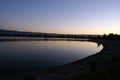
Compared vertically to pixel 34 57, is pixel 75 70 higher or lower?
higher

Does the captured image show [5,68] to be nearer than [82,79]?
No

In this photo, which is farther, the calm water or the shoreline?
the calm water

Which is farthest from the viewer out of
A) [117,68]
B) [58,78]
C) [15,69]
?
[15,69]

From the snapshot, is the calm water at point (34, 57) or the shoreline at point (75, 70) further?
the calm water at point (34, 57)

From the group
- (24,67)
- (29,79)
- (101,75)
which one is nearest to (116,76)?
(101,75)

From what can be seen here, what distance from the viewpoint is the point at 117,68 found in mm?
10164

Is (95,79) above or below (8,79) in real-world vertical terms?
above

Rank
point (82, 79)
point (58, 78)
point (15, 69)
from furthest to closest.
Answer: point (15, 69) < point (58, 78) < point (82, 79)

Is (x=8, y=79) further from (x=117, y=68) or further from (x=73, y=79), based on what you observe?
(x=117, y=68)

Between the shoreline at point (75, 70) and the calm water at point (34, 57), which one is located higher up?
the shoreline at point (75, 70)

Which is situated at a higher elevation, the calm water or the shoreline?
the shoreline

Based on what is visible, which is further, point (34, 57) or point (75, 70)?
point (34, 57)

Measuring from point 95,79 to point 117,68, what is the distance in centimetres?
272

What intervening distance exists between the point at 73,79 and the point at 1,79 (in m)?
4.56
